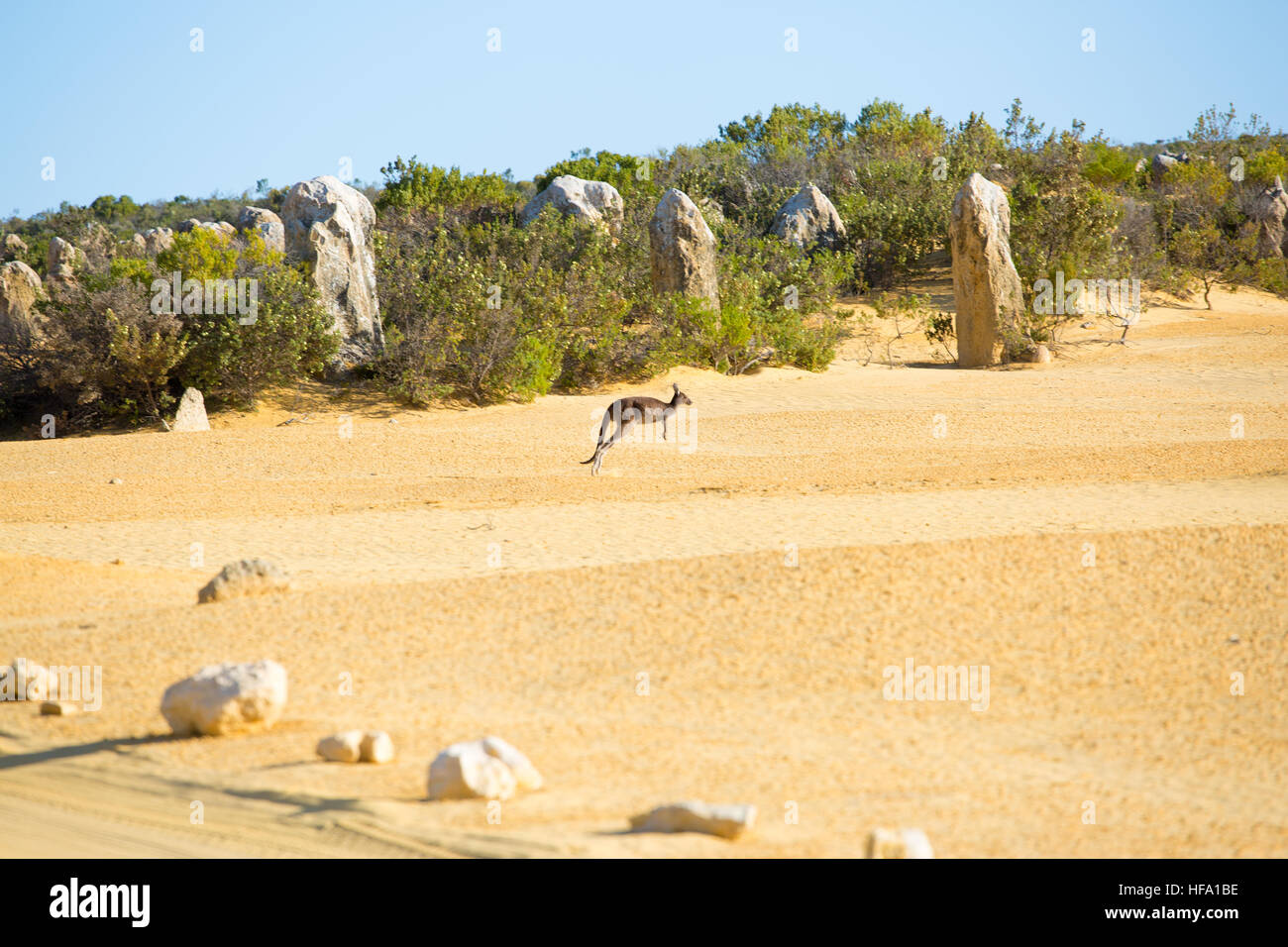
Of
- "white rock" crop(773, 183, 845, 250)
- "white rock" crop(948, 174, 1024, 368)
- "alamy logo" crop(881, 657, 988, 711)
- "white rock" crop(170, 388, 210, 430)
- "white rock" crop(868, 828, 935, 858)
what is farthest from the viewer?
"white rock" crop(773, 183, 845, 250)

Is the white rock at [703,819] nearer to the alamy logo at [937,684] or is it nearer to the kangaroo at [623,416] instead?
Answer: the alamy logo at [937,684]

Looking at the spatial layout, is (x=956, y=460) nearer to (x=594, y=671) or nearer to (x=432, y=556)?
(x=432, y=556)

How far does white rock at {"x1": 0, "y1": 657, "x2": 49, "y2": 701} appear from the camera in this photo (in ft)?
20.5

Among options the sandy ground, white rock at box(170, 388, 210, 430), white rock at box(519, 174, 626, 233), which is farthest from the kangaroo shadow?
white rock at box(519, 174, 626, 233)

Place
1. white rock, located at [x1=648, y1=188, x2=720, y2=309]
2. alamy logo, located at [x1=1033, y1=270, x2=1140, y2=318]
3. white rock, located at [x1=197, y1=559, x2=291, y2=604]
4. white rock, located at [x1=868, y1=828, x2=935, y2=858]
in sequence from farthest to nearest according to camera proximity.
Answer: alamy logo, located at [x1=1033, y1=270, x2=1140, y2=318] → white rock, located at [x1=648, y1=188, x2=720, y2=309] → white rock, located at [x1=197, y1=559, x2=291, y2=604] → white rock, located at [x1=868, y1=828, x2=935, y2=858]

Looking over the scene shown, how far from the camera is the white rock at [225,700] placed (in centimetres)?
550

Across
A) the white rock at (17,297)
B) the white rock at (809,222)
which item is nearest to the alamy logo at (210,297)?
the white rock at (17,297)

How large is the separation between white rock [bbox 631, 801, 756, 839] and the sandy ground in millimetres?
86

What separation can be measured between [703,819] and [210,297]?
17.3 metres

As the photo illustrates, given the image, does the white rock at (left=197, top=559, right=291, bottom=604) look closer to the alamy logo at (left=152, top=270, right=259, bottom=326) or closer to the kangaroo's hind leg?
the kangaroo's hind leg
